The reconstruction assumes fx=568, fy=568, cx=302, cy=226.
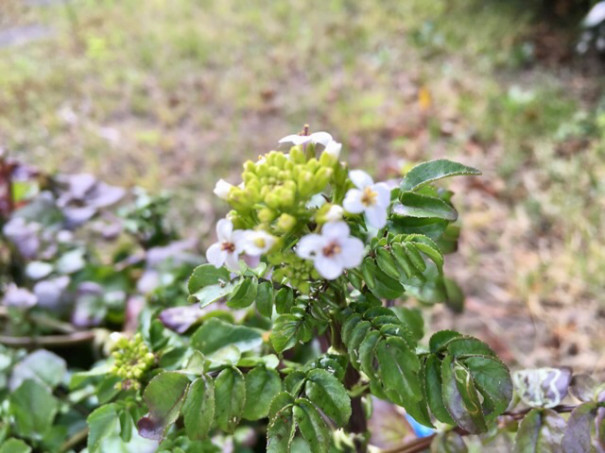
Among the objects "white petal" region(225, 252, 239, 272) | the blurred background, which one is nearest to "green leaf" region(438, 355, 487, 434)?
"white petal" region(225, 252, 239, 272)

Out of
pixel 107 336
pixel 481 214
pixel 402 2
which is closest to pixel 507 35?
pixel 402 2

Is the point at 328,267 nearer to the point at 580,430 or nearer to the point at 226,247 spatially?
the point at 226,247

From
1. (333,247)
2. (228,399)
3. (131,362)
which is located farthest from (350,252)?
(131,362)

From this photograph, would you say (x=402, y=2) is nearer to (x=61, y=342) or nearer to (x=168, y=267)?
(x=168, y=267)

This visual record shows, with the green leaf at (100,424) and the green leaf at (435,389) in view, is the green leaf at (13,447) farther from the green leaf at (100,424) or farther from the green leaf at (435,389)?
the green leaf at (435,389)

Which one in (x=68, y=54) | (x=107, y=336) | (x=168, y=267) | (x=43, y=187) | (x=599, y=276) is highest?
(x=68, y=54)

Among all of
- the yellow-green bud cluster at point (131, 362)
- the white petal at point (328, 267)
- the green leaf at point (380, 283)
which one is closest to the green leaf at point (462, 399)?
the green leaf at point (380, 283)
